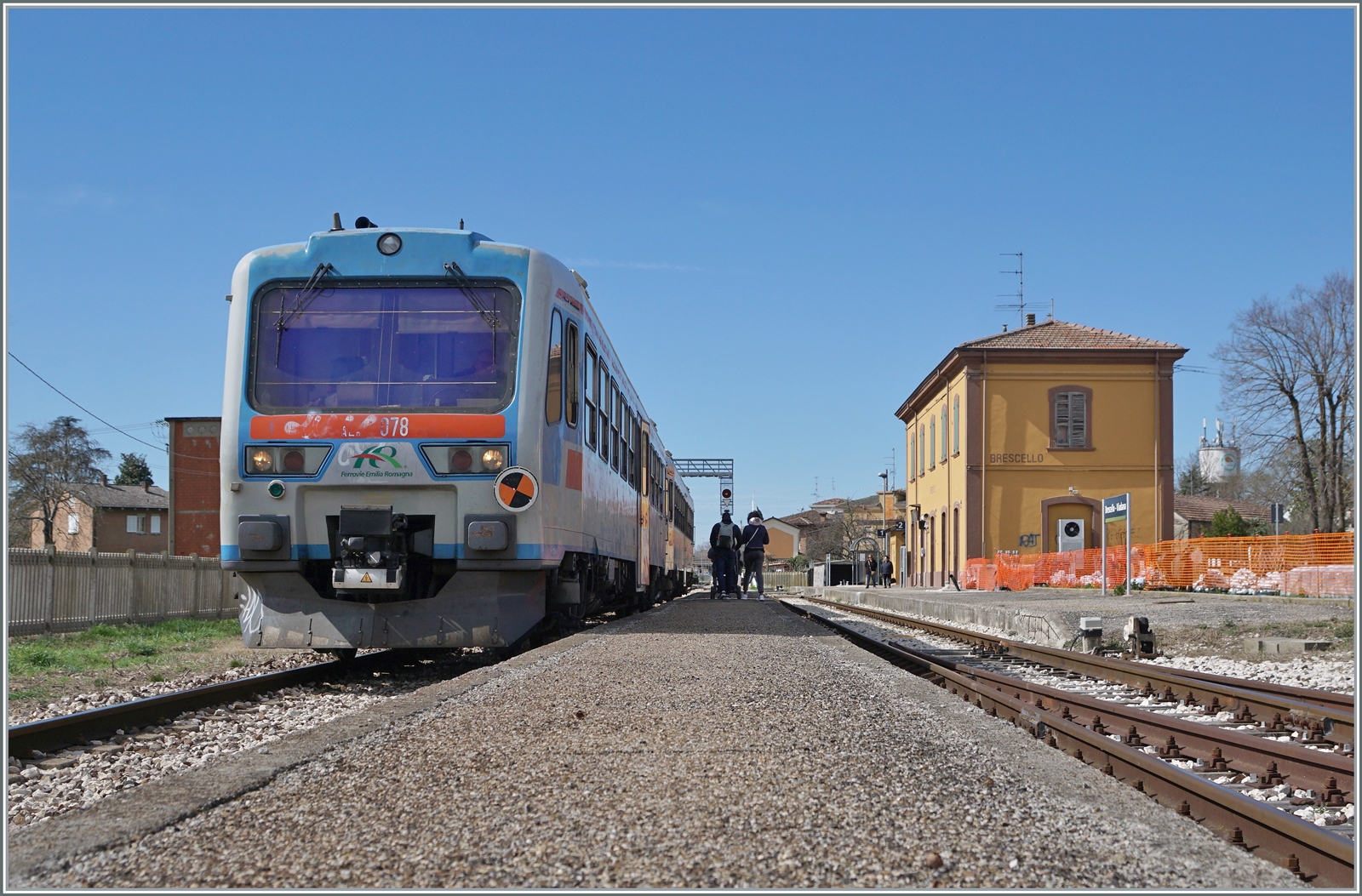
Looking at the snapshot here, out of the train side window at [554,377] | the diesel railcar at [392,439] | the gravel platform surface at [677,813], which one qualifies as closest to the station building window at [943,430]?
the train side window at [554,377]

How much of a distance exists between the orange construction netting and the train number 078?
13908mm

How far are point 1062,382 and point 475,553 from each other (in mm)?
32284

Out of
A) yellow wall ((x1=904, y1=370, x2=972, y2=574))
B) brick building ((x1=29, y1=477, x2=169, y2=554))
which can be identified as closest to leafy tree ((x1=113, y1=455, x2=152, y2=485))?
brick building ((x1=29, y1=477, x2=169, y2=554))

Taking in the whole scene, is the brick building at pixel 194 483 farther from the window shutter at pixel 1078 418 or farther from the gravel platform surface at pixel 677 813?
the gravel platform surface at pixel 677 813

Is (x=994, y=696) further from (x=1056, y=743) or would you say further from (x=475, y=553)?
(x=475, y=553)

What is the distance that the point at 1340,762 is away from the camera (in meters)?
4.54

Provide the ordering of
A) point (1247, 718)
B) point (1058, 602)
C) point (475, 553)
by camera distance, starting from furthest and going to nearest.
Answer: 1. point (1058, 602)
2. point (475, 553)
3. point (1247, 718)

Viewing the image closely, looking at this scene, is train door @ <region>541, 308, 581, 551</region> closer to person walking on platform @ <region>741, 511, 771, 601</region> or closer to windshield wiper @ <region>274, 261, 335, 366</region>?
windshield wiper @ <region>274, 261, 335, 366</region>

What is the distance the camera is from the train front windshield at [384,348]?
336 inches

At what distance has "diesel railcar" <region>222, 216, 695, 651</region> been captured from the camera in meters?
8.36

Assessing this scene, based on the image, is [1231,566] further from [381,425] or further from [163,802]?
[163,802]

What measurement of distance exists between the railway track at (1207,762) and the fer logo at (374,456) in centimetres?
422

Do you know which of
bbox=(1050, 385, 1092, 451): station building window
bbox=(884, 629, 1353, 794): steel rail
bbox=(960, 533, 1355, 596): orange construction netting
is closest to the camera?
bbox=(884, 629, 1353, 794): steel rail

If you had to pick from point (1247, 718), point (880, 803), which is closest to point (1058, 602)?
point (1247, 718)
